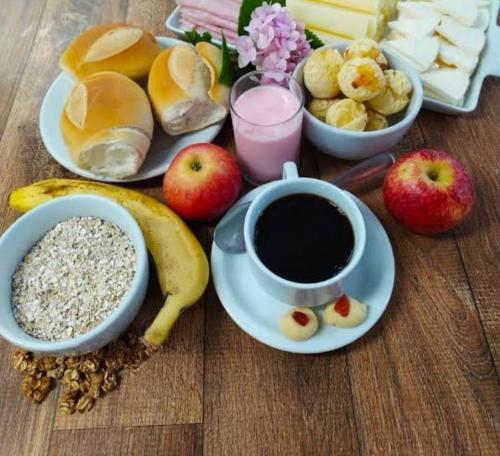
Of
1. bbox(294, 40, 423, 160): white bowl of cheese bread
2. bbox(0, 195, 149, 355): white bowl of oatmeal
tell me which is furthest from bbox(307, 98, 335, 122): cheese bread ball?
bbox(0, 195, 149, 355): white bowl of oatmeal

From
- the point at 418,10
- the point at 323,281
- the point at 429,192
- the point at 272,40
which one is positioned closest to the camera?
the point at 323,281

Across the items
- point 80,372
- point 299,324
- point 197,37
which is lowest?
point 80,372

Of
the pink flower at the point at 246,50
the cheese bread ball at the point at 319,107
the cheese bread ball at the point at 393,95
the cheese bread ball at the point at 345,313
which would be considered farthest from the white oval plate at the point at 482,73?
the cheese bread ball at the point at 345,313

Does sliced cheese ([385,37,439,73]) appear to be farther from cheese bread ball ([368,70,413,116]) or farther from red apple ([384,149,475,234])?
red apple ([384,149,475,234])

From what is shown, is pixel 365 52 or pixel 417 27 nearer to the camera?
pixel 365 52

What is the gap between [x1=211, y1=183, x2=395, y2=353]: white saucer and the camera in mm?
659

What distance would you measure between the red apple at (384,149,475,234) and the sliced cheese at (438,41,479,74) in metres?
0.25

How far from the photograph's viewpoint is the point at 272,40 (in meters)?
0.85

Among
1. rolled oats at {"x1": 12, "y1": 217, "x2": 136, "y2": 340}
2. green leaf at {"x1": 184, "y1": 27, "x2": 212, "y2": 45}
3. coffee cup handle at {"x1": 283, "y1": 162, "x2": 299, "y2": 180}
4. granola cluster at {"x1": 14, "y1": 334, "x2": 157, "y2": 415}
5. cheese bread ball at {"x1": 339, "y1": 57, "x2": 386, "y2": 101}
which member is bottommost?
granola cluster at {"x1": 14, "y1": 334, "x2": 157, "y2": 415}

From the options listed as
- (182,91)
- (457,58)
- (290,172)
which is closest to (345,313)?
(290,172)

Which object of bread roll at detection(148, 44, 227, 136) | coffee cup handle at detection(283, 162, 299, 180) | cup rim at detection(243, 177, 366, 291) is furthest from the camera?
bread roll at detection(148, 44, 227, 136)

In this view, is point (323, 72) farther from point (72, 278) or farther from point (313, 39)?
point (72, 278)

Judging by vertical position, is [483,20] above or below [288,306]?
above

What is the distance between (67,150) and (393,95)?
0.55 meters
